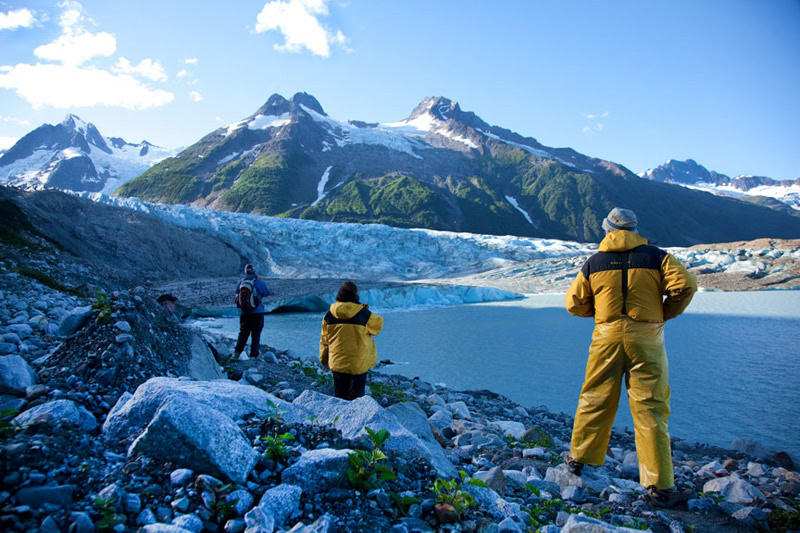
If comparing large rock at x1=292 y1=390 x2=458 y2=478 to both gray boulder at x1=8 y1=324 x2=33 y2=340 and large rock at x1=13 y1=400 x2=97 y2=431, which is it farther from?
gray boulder at x1=8 y1=324 x2=33 y2=340

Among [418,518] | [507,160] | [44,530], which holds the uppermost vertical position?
[507,160]

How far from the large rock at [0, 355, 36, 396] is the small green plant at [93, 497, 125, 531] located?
1.45 metres

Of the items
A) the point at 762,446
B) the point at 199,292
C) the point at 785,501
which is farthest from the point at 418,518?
the point at 199,292

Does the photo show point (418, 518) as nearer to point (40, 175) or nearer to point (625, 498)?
point (625, 498)

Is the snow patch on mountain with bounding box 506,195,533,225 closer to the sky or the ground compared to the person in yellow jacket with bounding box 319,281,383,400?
closer to the sky

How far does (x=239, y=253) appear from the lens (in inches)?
1220

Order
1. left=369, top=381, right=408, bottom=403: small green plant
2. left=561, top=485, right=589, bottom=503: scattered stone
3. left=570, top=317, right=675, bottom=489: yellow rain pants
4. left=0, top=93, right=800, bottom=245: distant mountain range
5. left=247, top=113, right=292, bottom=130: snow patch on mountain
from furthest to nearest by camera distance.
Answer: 1. left=247, top=113, right=292, bottom=130: snow patch on mountain
2. left=0, top=93, right=800, bottom=245: distant mountain range
3. left=369, top=381, right=408, bottom=403: small green plant
4. left=570, top=317, right=675, bottom=489: yellow rain pants
5. left=561, top=485, right=589, bottom=503: scattered stone

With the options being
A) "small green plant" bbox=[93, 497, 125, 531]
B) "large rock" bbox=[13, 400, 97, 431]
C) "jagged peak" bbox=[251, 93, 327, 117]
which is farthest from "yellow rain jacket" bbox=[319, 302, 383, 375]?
"jagged peak" bbox=[251, 93, 327, 117]

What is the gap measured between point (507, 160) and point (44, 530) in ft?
375

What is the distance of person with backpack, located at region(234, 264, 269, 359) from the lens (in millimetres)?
6355

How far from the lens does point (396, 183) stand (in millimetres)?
85438

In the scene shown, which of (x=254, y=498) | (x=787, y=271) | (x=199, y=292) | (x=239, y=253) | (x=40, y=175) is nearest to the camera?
(x=254, y=498)

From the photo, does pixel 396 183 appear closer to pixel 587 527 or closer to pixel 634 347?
pixel 634 347

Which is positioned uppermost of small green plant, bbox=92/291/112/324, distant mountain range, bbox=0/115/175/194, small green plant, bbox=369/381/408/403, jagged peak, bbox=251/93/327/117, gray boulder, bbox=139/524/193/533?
jagged peak, bbox=251/93/327/117
